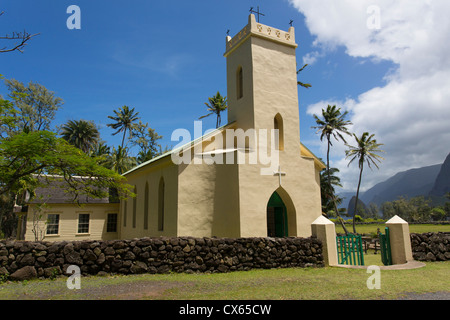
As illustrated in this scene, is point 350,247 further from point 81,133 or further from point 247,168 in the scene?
point 81,133

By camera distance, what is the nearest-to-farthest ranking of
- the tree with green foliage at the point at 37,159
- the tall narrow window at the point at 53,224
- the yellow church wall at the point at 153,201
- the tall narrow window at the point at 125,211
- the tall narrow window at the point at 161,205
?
the tree with green foliage at the point at 37,159
the yellow church wall at the point at 153,201
the tall narrow window at the point at 161,205
the tall narrow window at the point at 53,224
the tall narrow window at the point at 125,211

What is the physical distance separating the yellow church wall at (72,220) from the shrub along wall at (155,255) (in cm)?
1424

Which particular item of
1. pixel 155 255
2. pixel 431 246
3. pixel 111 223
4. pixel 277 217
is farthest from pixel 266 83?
pixel 111 223

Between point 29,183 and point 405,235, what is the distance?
722 inches

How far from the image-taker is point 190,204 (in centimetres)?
1580

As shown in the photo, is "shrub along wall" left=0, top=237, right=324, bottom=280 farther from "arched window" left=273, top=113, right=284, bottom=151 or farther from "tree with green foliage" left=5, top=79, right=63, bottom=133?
"tree with green foliage" left=5, top=79, right=63, bottom=133

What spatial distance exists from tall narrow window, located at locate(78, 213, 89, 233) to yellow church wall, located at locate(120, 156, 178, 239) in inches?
131

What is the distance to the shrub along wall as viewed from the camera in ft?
33.3

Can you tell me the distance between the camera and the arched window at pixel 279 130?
17.9 meters

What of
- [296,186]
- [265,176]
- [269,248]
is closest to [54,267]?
[269,248]

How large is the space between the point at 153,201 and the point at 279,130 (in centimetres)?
877

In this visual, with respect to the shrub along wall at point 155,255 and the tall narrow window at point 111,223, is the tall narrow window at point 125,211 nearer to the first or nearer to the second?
the tall narrow window at point 111,223

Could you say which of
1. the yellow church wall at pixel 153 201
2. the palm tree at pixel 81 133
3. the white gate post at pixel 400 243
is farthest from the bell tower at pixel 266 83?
the palm tree at pixel 81 133

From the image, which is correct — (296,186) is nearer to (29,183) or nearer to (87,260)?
(87,260)
